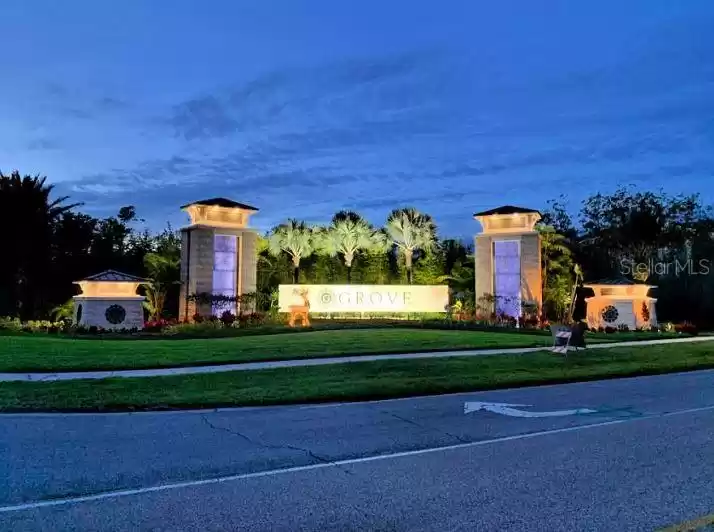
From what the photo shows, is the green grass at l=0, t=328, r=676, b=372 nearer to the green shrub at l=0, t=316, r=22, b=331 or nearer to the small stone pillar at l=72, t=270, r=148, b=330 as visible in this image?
the green shrub at l=0, t=316, r=22, b=331

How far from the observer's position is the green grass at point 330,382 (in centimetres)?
888

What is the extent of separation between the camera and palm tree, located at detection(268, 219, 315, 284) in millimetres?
37062

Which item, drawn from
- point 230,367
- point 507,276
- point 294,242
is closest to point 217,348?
point 230,367

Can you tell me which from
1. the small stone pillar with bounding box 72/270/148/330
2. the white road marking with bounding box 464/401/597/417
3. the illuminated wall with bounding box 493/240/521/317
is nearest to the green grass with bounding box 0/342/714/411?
the white road marking with bounding box 464/401/597/417

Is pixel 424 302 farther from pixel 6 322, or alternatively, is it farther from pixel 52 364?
pixel 52 364

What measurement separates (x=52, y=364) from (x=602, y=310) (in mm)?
23421

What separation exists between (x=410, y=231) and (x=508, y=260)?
9.30 meters

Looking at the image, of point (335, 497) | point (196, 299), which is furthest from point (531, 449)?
point (196, 299)

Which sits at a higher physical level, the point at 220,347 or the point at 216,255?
the point at 216,255

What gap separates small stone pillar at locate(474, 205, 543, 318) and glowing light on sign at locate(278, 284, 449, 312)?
7.25ft

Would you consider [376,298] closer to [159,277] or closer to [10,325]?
[159,277]

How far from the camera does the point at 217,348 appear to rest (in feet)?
54.0

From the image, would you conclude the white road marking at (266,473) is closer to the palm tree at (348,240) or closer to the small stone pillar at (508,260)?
the small stone pillar at (508,260)

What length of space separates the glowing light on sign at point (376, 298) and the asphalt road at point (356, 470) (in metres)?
22.0
